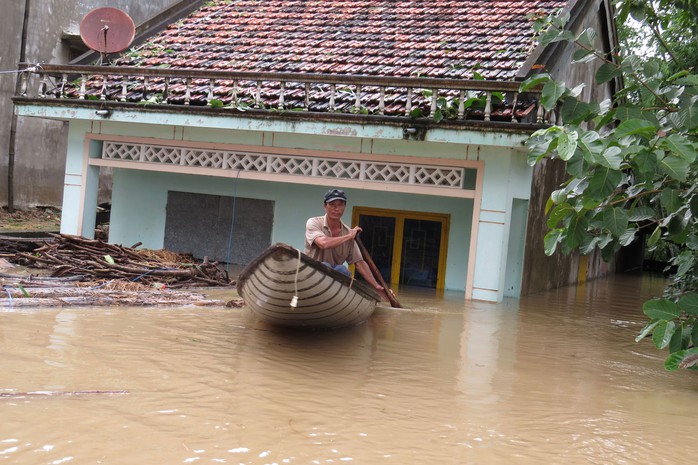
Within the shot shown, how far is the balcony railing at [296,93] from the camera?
1130 centimetres

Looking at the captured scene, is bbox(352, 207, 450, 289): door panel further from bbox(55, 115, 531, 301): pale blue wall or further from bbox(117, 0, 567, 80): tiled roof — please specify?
bbox(117, 0, 567, 80): tiled roof

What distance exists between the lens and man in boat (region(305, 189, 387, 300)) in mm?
8406

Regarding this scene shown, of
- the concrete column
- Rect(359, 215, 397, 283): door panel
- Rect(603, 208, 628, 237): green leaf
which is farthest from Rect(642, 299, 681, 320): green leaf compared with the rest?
the concrete column

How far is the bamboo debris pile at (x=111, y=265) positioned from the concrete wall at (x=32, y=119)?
7.25 metres

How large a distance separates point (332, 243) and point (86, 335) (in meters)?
2.60

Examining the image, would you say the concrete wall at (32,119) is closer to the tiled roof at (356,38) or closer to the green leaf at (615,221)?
the tiled roof at (356,38)

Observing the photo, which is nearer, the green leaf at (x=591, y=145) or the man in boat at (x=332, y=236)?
the green leaf at (x=591, y=145)

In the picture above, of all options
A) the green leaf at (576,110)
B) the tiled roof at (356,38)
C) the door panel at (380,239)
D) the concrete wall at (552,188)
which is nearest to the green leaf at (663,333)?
the green leaf at (576,110)

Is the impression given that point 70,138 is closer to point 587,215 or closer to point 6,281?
point 6,281

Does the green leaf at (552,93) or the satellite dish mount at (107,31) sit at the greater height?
the satellite dish mount at (107,31)

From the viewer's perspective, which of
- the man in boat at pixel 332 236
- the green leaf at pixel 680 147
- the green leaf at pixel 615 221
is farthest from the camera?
the man in boat at pixel 332 236

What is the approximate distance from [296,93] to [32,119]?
388 inches

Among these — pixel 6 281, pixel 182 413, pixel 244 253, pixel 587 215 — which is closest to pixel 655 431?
pixel 587 215

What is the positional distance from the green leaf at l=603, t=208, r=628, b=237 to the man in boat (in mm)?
2655
